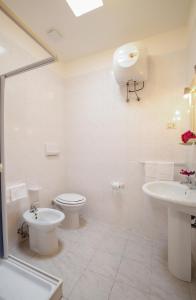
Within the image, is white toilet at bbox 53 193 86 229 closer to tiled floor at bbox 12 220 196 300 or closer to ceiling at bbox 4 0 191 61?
tiled floor at bbox 12 220 196 300

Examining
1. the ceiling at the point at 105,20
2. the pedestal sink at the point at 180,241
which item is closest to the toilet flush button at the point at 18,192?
the pedestal sink at the point at 180,241

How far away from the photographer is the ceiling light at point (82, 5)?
1.43 m

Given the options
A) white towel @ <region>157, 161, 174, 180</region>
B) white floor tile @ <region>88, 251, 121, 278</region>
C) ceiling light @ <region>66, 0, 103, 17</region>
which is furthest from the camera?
white towel @ <region>157, 161, 174, 180</region>

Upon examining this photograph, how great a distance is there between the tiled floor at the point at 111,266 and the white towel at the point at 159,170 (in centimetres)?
78

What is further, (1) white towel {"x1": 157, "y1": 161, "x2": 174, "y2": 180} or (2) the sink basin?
(1) white towel {"x1": 157, "y1": 161, "x2": 174, "y2": 180}

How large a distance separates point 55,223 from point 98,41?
231 centimetres

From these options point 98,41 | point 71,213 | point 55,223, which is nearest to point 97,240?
point 71,213

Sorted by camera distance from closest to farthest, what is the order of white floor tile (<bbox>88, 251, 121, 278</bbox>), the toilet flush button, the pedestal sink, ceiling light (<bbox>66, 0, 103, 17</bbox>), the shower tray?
the shower tray < the pedestal sink < white floor tile (<bbox>88, 251, 121, 278</bbox>) < ceiling light (<bbox>66, 0, 103, 17</bbox>) < the toilet flush button

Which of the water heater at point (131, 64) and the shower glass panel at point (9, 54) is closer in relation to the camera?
the shower glass panel at point (9, 54)

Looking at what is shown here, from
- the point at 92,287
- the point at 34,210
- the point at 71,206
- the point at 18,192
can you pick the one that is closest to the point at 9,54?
the point at 18,192

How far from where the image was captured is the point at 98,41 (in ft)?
6.41

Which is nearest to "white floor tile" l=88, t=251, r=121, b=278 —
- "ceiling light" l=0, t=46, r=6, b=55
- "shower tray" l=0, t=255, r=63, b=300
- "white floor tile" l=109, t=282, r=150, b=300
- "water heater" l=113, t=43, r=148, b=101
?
"white floor tile" l=109, t=282, r=150, b=300

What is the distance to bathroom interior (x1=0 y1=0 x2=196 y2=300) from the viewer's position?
1.22m

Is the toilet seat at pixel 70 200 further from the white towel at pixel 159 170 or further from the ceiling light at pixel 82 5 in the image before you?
the ceiling light at pixel 82 5
